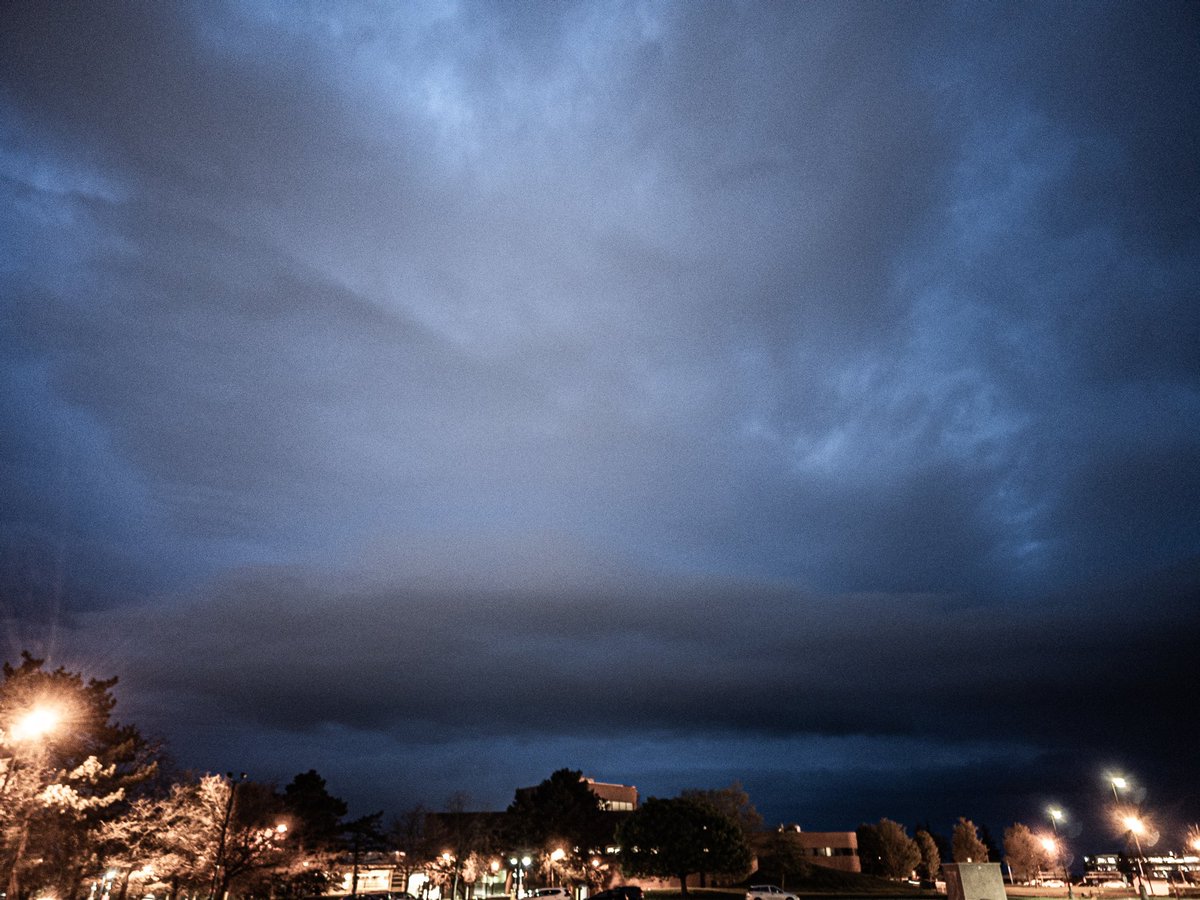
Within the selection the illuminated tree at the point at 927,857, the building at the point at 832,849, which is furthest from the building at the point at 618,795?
the illuminated tree at the point at 927,857

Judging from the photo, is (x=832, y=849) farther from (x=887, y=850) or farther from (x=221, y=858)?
(x=221, y=858)

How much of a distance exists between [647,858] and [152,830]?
53.2m

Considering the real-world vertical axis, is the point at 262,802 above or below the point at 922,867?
above

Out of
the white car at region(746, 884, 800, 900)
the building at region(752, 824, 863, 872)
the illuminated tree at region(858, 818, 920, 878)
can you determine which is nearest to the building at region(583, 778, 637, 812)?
the building at region(752, 824, 863, 872)

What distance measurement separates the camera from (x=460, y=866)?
8194cm

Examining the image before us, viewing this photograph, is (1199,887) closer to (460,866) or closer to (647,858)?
(647,858)

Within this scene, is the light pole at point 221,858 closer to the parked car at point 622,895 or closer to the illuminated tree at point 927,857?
the parked car at point 622,895

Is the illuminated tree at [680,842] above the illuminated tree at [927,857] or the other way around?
above

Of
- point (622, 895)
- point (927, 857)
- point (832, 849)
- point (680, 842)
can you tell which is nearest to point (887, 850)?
point (832, 849)

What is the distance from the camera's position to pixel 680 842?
81125 millimetres

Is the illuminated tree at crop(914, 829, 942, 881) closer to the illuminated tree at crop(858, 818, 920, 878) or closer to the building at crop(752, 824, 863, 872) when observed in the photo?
the illuminated tree at crop(858, 818, 920, 878)

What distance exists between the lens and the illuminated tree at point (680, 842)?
266 ft

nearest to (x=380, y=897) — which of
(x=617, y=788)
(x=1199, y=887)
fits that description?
(x=1199, y=887)

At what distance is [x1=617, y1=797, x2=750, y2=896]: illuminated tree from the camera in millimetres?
81125
